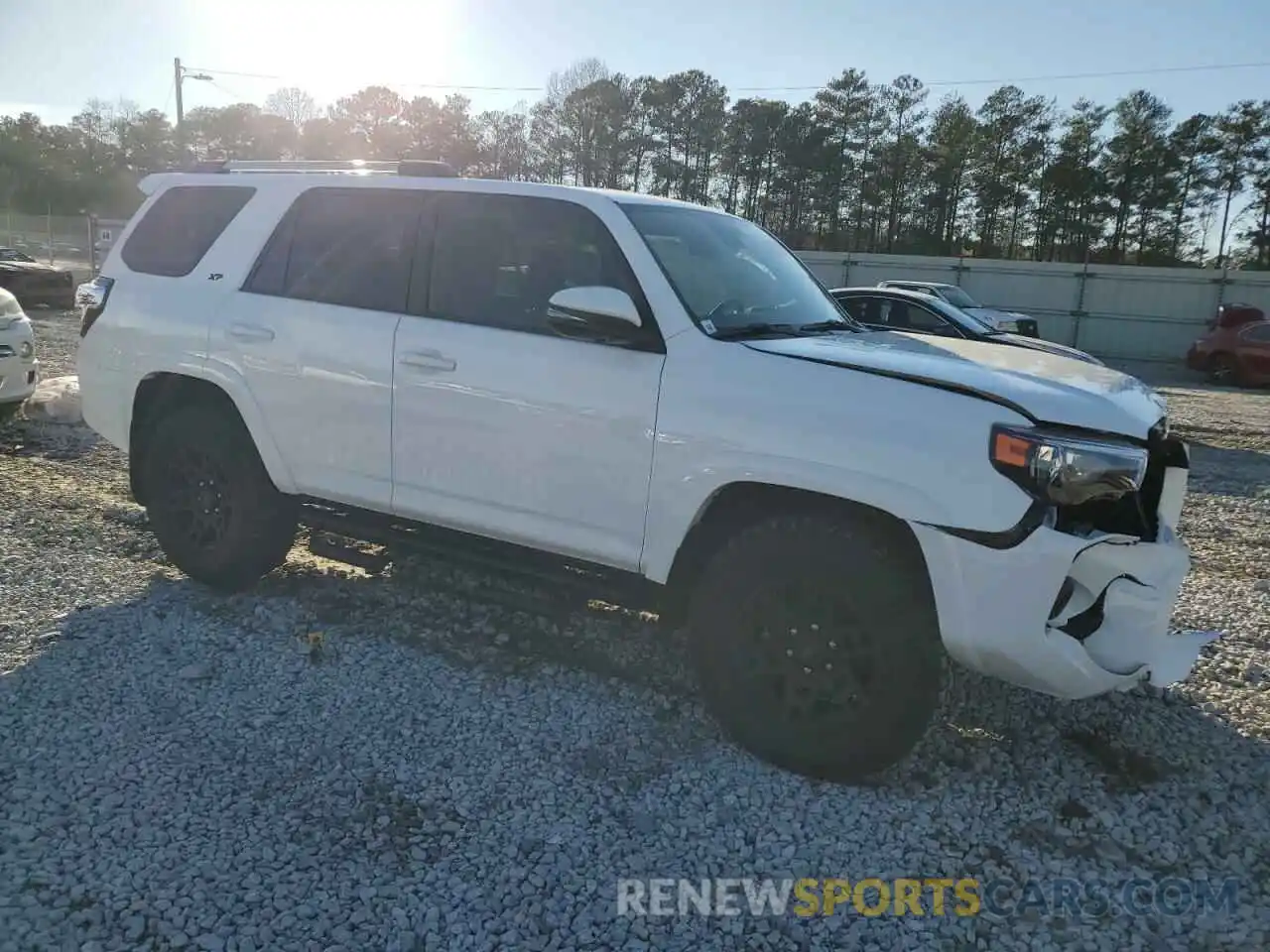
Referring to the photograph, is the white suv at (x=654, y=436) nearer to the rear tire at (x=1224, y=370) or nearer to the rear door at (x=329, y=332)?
the rear door at (x=329, y=332)

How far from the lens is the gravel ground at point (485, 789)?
9.04 ft

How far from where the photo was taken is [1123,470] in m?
3.09

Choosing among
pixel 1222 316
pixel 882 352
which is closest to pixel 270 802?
pixel 882 352

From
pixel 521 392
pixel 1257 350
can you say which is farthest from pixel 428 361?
pixel 1257 350

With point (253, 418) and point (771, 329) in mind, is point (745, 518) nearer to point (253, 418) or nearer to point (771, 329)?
point (771, 329)

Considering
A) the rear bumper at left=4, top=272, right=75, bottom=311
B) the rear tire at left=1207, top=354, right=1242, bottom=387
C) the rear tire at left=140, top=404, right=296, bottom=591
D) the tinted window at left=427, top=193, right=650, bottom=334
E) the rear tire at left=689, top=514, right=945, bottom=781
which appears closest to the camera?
the rear tire at left=689, top=514, right=945, bottom=781

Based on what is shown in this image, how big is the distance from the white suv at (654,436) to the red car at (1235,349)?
20478 mm

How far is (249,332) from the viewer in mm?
4602

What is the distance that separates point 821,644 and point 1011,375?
111 centimetres

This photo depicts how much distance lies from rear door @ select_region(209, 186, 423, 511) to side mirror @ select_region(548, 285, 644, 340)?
0.97 meters

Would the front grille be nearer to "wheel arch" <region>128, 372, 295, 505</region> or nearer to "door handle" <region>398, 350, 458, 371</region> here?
"door handle" <region>398, 350, 458, 371</region>

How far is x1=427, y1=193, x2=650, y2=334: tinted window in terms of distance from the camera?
3.93 meters

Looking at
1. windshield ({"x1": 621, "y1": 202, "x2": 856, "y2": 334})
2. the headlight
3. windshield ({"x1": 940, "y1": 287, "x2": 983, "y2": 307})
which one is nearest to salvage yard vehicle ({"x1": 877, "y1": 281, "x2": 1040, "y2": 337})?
windshield ({"x1": 940, "y1": 287, "x2": 983, "y2": 307})

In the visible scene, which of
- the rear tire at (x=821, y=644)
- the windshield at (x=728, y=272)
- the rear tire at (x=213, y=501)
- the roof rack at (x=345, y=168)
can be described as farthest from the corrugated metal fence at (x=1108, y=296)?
the rear tire at (x=821, y=644)
